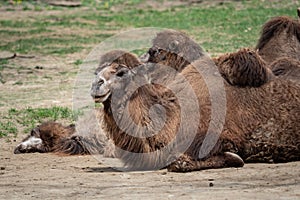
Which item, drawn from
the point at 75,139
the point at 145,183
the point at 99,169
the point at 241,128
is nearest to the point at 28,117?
the point at 75,139

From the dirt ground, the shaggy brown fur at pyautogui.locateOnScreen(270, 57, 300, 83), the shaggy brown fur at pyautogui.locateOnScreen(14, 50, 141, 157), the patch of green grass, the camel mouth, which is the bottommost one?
the patch of green grass

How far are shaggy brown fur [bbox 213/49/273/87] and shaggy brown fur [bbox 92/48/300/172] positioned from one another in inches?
1.8

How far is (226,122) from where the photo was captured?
25.1ft

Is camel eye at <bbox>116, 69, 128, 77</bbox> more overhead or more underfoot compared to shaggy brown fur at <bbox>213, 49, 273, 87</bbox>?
more overhead

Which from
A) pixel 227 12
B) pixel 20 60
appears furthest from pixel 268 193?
pixel 227 12

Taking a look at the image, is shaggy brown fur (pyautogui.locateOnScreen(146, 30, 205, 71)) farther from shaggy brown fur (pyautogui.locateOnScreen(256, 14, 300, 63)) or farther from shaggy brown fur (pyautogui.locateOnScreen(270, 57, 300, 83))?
shaggy brown fur (pyautogui.locateOnScreen(256, 14, 300, 63))

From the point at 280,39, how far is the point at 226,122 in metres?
2.15

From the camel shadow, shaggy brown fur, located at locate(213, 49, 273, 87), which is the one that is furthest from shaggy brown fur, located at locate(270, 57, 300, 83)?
the camel shadow

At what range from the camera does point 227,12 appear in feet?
69.4

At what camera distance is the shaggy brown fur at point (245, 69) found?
310 inches

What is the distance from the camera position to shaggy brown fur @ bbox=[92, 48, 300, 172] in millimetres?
7324

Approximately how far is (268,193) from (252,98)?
5.39 ft

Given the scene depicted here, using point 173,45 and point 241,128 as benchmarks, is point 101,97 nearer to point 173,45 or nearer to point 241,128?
point 241,128

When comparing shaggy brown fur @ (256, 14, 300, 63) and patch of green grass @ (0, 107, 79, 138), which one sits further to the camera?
patch of green grass @ (0, 107, 79, 138)
